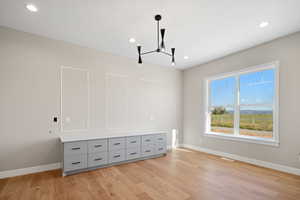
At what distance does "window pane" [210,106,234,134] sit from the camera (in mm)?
4211

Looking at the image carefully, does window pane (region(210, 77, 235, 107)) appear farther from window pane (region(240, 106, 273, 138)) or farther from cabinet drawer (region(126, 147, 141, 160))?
cabinet drawer (region(126, 147, 141, 160))

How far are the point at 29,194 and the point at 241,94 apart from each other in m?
4.94

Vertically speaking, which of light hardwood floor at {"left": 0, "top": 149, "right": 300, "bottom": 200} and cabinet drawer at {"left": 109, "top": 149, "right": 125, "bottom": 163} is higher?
cabinet drawer at {"left": 109, "top": 149, "right": 125, "bottom": 163}

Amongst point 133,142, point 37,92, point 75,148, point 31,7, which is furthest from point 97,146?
point 31,7

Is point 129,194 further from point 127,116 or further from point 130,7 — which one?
point 130,7

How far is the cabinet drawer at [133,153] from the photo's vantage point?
12.2 ft

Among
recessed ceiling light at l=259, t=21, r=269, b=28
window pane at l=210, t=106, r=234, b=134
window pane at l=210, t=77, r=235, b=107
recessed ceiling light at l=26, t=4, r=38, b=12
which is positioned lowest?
window pane at l=210, t=106, r=234, b=134

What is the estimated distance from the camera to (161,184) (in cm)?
261

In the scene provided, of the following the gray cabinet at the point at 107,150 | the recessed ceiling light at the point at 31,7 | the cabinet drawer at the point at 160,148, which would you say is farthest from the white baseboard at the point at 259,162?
the recessed ceiling light at the point at 31,7

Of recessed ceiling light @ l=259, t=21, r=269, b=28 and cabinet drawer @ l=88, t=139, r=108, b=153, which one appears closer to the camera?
recessed ceiling light @ l=259, t=21, r=269, b=28

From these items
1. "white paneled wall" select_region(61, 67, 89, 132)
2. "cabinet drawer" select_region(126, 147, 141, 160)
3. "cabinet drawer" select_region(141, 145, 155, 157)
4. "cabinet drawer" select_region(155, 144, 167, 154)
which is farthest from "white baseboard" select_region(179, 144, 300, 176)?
"white paneled wall" select_region(61, 67, 89, 132)

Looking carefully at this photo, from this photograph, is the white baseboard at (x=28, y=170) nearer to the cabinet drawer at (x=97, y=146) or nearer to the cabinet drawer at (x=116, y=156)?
the cabinet drawer at (x=97, y=146)

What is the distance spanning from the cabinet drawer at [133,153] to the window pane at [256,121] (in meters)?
2.80

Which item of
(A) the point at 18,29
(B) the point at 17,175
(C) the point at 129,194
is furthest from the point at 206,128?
(A) the point at 18,29
